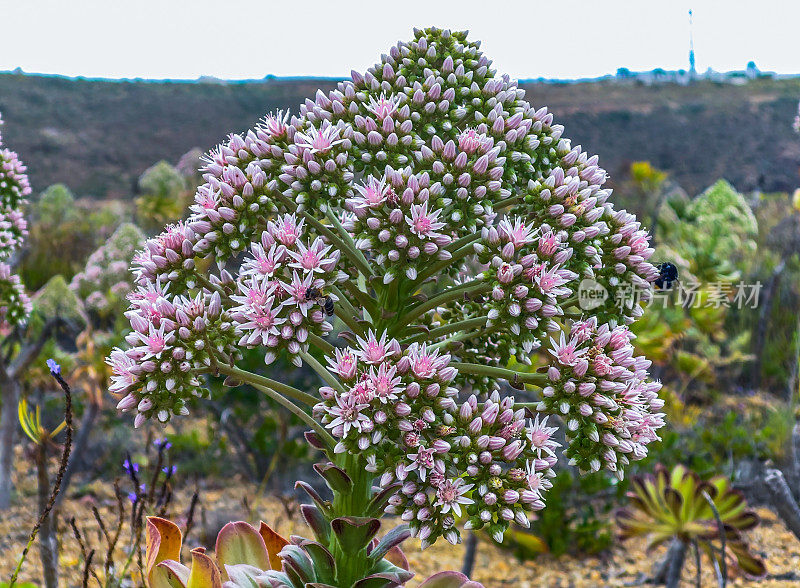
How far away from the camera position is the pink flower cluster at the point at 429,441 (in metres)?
1.59

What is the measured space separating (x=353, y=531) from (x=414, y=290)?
0.69 meters

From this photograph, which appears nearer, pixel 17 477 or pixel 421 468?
pixel 421 468

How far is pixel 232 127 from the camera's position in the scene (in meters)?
37.2

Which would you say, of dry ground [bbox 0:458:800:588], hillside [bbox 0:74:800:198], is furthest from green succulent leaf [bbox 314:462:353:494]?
hillside [bbox 0:74:800:198]

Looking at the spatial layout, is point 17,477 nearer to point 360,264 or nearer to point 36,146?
point 360,264

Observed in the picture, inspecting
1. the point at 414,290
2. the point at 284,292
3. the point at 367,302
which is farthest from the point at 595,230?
the point at 284,292

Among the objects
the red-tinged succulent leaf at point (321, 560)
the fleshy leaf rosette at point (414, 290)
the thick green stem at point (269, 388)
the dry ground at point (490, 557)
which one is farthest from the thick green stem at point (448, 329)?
the dry ground at point (490, 557)

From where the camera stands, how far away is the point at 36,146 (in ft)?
108

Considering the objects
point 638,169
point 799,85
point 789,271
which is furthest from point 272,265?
point 799,85

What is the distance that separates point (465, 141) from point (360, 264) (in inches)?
17.4

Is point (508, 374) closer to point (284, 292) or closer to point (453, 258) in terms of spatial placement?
point (453, 258)

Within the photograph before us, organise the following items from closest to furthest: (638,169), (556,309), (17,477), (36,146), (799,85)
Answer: (556,309), (17,477), (638,169), (36,146), (799,85)

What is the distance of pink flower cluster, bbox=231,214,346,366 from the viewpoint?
1651 millimetres

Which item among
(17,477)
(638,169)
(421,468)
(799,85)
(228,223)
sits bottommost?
(17,477)
